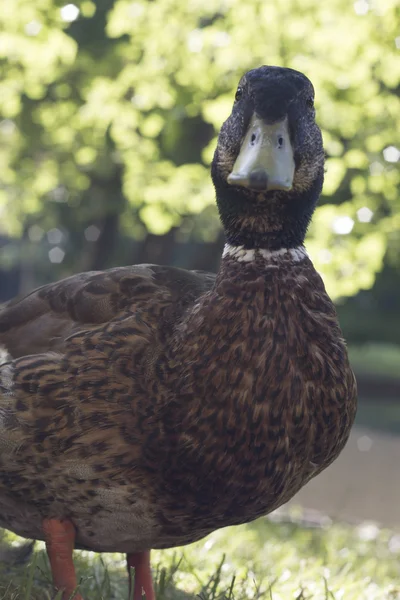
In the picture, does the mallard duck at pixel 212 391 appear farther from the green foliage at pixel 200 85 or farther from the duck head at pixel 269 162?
the green foliage at pixel 200 85

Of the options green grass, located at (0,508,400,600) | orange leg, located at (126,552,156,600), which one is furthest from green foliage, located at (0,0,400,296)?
orange leg, located at (126,552,156,600)

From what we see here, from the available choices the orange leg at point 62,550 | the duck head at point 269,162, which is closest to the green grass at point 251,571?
the orange leg at point 62,550

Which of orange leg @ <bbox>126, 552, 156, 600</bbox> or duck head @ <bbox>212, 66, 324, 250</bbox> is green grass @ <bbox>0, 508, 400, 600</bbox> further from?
duck head @ <bbox>212, 66, 324, 250</bbox>

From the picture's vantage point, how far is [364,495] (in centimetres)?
930

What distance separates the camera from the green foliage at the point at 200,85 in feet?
19.1

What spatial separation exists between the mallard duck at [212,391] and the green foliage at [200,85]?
3129 mm

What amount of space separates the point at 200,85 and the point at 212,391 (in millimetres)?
4111

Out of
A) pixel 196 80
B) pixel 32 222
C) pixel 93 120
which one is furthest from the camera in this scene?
pixel 32 222

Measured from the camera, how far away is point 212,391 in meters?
2.63

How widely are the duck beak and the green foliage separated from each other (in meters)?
3.27

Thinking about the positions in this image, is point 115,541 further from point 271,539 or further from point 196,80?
point 196,80

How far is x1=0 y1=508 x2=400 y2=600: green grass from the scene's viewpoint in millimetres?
3396

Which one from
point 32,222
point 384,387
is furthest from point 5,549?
point 384,387

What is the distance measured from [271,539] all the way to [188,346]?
3356 mm
